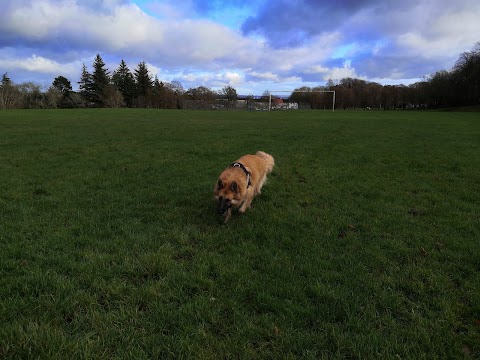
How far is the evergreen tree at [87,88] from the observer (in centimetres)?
9088

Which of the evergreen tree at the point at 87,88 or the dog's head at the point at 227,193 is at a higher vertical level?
the evergreen tree at the point at 87,88

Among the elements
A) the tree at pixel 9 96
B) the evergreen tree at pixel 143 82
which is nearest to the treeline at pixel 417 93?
the evergreen tree at pixel 143 82

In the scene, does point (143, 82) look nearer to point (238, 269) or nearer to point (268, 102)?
point (268, 102)

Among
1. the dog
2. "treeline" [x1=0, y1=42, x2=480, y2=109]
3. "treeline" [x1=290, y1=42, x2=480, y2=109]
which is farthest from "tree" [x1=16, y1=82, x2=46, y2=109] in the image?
the dog

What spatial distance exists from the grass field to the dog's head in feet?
1.40

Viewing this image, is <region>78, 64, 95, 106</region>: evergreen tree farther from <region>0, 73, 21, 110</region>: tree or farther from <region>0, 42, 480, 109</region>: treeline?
<region>0, 73, 21, 110</region>: tree

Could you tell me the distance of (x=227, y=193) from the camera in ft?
20.1

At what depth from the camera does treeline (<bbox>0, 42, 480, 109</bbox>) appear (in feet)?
277

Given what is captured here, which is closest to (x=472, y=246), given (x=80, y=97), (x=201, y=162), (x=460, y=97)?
(x=201, y=162)

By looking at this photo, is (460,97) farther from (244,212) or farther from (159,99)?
(244,212)

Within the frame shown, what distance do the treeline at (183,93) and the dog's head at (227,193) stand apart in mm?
83304

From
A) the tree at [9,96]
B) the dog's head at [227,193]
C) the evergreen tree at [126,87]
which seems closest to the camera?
the dog's head at [227,193]

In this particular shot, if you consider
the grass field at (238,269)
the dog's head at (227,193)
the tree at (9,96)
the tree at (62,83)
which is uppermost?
the tree at (62,83)

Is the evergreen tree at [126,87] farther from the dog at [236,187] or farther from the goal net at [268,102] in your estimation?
the dog at [236,187]
